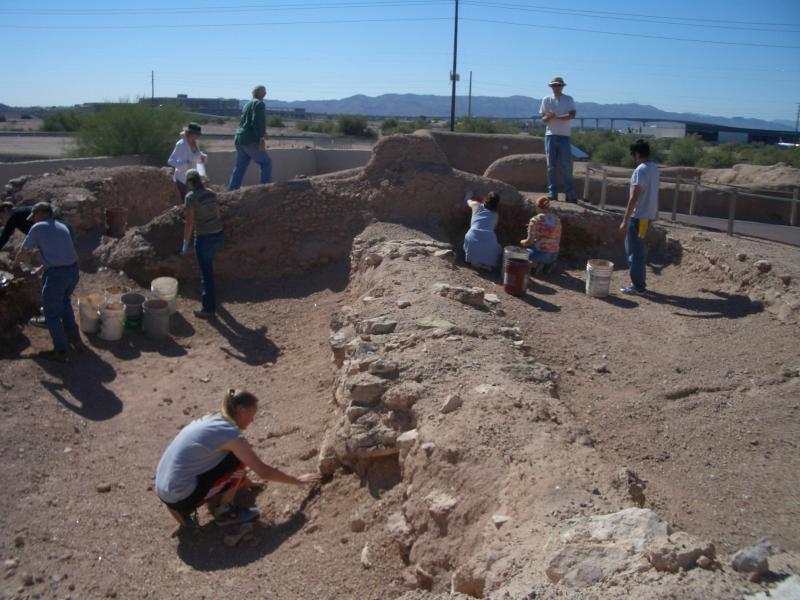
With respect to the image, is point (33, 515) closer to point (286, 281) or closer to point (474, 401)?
point (474, 401)

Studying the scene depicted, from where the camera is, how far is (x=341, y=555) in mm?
3949

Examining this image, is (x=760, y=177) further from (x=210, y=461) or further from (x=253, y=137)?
(x=210, y=461)

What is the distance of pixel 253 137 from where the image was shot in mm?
10328

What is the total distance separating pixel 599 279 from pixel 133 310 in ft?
16.9

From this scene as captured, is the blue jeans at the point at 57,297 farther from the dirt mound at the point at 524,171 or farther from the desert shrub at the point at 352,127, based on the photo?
the desert shrub at the point at 352,127

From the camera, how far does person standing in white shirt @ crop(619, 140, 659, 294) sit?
313 inches

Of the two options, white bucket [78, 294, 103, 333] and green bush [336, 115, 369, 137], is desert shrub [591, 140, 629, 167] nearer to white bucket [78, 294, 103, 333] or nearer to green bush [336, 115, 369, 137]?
green bush [336, 115, 369, 137]

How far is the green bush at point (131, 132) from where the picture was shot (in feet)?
59.6

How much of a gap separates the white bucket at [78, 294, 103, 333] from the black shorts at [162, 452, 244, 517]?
3933mm

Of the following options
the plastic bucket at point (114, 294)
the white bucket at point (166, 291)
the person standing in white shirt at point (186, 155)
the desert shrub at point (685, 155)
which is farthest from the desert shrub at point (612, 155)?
the plastic bucket at point (114, 294)

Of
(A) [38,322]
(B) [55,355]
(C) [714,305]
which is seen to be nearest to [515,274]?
(C) [714,305]

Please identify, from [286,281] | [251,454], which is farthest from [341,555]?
[286,281]

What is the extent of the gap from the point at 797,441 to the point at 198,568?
4.06m

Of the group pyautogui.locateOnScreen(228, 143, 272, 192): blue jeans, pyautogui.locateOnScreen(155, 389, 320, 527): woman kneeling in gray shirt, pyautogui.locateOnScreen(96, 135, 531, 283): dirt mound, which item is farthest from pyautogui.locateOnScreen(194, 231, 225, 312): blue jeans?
pyautogui.locateOnScreen(155, 389, 320, 527): woman kneeling in gray shirt
